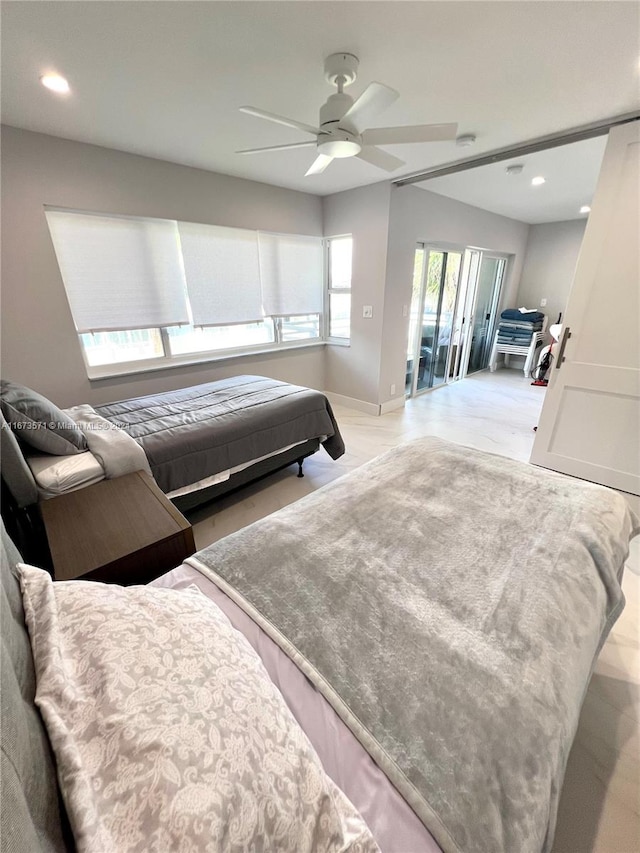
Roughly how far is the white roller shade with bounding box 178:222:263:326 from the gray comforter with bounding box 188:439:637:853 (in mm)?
2671

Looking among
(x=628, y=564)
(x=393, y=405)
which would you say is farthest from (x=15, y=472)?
(x=393, y=405)

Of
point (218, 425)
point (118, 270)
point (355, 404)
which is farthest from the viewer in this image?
point (355, 404)

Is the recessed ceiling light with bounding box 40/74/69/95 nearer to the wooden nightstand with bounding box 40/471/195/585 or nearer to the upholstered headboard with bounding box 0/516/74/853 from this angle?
the wooden nightstand with bounding box 40/471/195/585

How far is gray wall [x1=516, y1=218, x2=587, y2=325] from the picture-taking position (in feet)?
18.0

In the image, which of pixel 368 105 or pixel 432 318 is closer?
pixel 368 105

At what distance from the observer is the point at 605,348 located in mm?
2441

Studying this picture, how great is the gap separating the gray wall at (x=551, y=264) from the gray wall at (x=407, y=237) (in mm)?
1386

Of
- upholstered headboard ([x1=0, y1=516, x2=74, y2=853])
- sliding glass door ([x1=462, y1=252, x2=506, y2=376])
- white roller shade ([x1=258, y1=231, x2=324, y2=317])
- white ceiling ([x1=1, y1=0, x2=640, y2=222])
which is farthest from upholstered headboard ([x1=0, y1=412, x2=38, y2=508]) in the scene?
sliding glass door ([x1=462, y1=252, x2=506, y2=376])

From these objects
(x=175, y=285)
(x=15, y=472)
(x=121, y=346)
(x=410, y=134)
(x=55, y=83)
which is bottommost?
(x=15, y=472)

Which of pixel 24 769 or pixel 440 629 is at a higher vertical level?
pixel 24 769

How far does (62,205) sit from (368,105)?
2.30m

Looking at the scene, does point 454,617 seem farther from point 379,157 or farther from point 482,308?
point 482,308

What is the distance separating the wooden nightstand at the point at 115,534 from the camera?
1170 millimetres

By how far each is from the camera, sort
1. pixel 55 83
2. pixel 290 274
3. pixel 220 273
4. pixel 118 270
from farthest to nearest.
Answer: pixel 290 274
pixel 220 273
pixel 118 270
pixel 55 83
